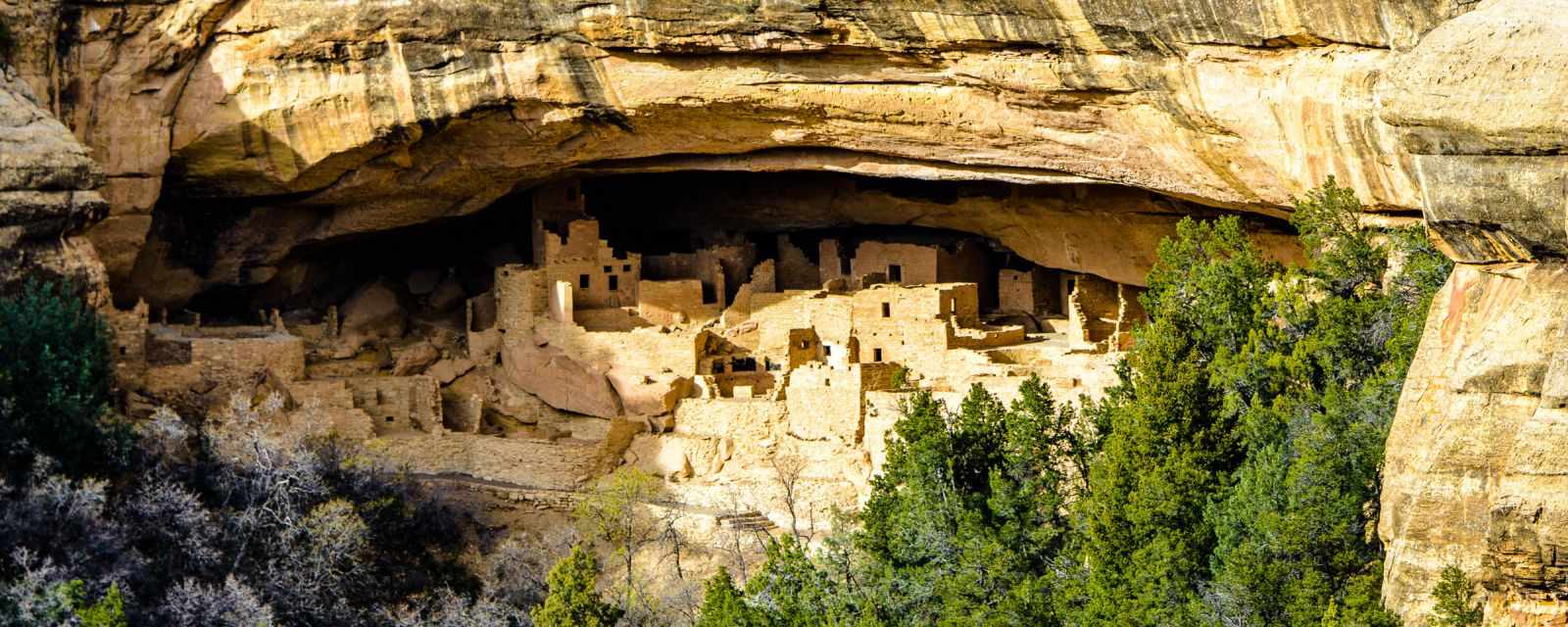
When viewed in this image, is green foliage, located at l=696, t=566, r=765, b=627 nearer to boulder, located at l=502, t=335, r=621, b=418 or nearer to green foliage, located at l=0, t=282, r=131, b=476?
boulder, located at l=502, t=335, r=621, b=418

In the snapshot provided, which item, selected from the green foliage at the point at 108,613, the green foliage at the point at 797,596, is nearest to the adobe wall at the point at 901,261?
the green foliage at the point at 797,596

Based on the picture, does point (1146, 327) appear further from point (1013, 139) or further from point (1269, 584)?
point (1269, 584)

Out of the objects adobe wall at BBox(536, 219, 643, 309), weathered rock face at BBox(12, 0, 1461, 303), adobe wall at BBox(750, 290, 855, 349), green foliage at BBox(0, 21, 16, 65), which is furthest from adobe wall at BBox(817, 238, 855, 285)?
green foliage at BBox(0, 21, 16, 65)

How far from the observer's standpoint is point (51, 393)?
2923cm

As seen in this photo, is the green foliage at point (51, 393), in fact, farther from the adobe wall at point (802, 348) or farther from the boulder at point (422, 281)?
the adobe wall at point (802, 348)

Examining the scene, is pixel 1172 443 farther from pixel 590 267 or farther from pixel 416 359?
pixel 416 359

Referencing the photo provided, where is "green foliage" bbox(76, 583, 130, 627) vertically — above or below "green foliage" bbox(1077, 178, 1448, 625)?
below

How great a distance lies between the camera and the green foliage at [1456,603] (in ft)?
68.1

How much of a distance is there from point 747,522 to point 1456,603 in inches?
428

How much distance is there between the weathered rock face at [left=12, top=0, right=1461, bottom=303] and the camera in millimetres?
26219

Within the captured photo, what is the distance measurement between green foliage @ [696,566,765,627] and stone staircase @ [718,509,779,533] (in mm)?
1985

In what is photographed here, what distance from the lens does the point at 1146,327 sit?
92.9ft

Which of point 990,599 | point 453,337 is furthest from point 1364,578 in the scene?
point 453,337

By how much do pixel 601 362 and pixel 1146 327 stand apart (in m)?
7.50
